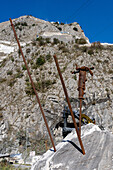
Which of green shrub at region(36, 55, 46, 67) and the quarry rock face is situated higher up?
green shrub at region(36, 55, 46, 67)

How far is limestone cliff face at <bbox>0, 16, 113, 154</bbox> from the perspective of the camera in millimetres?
20000

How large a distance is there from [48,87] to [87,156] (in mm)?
21217

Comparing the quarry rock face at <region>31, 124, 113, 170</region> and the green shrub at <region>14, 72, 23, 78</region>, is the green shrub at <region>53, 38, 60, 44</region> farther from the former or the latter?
the quarry rock face at <region>31, 124, 113, 170</region>

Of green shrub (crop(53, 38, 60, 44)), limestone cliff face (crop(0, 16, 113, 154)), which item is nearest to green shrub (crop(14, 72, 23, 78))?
limestone cliff face (crop(0, 16, 113, 154))

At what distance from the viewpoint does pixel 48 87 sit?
24125 millimetres

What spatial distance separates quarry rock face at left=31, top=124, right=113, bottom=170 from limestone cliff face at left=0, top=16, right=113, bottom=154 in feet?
52.6

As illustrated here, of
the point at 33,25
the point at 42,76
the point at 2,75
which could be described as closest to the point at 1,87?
the point at 2,75

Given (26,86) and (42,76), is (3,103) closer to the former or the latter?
(26,86)

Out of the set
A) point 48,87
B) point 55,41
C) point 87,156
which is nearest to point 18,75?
point 48,87

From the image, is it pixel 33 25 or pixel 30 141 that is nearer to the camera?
pixel 30 141

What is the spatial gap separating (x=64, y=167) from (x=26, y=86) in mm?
22140

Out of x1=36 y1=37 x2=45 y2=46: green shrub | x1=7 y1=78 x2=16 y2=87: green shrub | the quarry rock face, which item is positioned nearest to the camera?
the quarry rock face

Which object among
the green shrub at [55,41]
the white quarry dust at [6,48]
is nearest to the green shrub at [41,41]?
the green shrub at [55,41]

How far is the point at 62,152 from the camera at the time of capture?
11.3 feet
